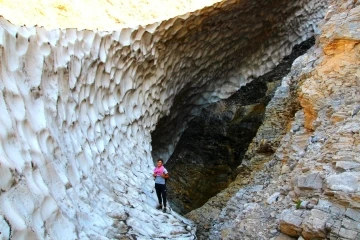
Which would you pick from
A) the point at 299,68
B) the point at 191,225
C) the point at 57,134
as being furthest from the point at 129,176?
the point at 299,68

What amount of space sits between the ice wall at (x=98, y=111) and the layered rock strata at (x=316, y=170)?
1.21 m

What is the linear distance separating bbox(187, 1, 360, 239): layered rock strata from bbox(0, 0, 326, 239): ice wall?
1.21 meters

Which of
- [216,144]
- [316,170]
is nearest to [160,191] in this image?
[316,170]

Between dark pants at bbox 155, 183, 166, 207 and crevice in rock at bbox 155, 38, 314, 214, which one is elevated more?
crevice in rock at bbox 155, 38, 314, 214

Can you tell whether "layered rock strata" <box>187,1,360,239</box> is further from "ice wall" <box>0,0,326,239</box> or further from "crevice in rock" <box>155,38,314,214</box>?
"crevice in rock" <box>155,38,314,214</box>

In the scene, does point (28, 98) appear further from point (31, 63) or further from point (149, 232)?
point (149, 232)

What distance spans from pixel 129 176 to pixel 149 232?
1377mm

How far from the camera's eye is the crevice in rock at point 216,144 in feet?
36.2

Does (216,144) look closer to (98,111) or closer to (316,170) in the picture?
(98,111)

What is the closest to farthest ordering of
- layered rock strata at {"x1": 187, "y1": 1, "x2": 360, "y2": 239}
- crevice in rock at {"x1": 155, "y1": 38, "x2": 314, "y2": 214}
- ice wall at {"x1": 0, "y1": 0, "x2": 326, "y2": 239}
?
1. ice wall at {"x1": 0, "y1": 0, "x2": 326, "y2": 239}
2. layered rock strata at {"x1": 187, "y1": 1, "x2": 360, "y2": 239}
3. crevice in rock at {"x1": 155, "y1": 38, "x2": 314, "y2": 214}

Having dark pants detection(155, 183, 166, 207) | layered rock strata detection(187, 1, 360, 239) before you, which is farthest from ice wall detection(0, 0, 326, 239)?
layered rock strata detection(187, 1, 360, 239)

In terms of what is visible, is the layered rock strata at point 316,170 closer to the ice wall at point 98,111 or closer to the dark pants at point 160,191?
the dark pants at point 160,191

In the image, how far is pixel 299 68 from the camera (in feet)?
31.0

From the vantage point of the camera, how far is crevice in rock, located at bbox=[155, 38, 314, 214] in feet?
36.2
